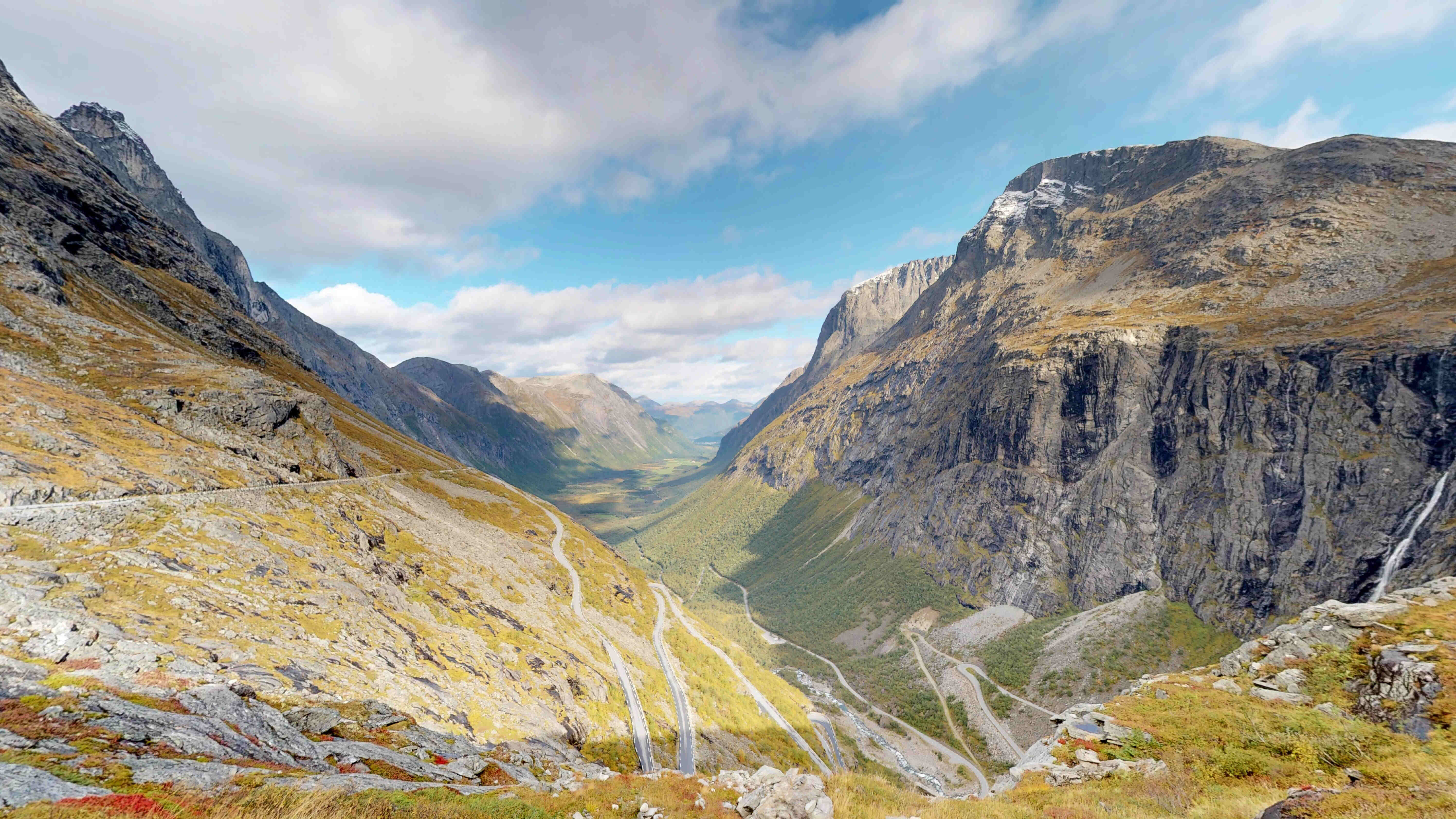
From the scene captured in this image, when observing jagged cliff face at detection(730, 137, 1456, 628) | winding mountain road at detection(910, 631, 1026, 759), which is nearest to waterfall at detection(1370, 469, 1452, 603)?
jagged cliff face at detection(730, 137, 1456, 628)

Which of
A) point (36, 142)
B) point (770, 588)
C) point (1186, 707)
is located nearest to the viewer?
point (1186, 707)

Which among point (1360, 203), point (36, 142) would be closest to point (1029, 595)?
point (1360, 203)

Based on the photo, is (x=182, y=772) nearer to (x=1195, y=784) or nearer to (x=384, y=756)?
(x=384, y=756)

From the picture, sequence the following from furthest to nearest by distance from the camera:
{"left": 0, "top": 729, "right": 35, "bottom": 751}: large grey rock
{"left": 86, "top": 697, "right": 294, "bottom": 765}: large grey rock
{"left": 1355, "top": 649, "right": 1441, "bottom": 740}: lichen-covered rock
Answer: {"left": 1355, "top": 649, "right": 1441, "bottom": 740}: lichen-covered rock → {"left": 86, "top": 697, "right": 294, "bottom": 765}: large grey rock → {"left": 0, "top": 729, "right": 35, "bottom": 751}: large grey rock

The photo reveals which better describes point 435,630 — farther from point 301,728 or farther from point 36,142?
point 36,142

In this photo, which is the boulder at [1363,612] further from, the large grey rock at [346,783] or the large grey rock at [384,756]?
the large grey rock at [384,756]

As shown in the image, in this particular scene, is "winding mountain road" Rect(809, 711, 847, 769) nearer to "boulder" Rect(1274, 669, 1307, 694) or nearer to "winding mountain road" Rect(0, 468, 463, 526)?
"boulder" Rect(1274, 669, 1307, 694)
